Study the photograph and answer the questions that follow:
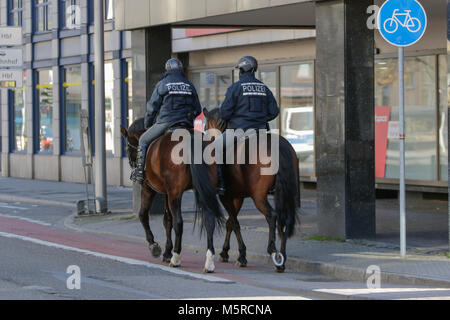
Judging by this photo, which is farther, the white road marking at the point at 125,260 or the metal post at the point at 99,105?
the metal post at the point at 99,105

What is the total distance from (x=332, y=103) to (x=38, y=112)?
19760mm

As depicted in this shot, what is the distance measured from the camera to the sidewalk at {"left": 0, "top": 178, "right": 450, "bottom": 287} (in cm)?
1096

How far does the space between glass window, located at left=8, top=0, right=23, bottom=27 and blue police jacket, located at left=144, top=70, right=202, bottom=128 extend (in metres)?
21.5

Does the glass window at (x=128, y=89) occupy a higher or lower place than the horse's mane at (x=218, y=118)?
Result: higher

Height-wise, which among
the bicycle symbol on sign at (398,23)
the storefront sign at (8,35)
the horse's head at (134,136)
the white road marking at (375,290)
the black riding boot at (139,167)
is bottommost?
the white road marking at (375,290)

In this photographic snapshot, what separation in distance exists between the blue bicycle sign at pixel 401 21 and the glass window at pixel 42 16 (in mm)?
20553

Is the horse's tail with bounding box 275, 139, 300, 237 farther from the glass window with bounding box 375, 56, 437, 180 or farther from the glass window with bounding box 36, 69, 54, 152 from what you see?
the glass window with bounding box 36, 69, 54, 152

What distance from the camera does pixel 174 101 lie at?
1209 cm

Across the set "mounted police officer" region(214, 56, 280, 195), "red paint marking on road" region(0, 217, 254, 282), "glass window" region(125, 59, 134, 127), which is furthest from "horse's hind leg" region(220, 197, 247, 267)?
"glass window" region(125, 59, 134, 127)

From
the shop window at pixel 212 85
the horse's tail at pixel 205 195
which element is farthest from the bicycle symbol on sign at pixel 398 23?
the shop window at pixel 212 85

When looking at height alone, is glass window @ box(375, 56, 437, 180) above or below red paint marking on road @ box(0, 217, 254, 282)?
above

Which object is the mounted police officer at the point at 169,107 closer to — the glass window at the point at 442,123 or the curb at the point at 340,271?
the curb at the point at 340,271

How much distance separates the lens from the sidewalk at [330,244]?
1096 cm
